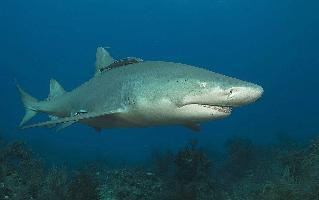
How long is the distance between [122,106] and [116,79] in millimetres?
760

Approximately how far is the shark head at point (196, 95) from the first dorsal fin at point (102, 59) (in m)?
2.44

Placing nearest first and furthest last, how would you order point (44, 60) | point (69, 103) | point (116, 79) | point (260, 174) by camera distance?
point (116, 79), point (69, 103), point (260, 174), point (44, 60)

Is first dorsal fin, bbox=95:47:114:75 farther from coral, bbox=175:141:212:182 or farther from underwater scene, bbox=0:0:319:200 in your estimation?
coral, bbox=175:141:212:182

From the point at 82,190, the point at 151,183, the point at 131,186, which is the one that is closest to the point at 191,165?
the point at 151,183

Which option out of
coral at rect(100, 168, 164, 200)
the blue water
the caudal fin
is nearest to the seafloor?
coral at rect(100, 168, 164, 200)

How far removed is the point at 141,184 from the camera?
31.9 ft

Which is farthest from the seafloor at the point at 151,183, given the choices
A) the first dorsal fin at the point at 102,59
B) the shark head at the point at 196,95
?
the shark head at the point at 196,95

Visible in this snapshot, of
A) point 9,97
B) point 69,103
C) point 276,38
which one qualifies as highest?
point 276,38

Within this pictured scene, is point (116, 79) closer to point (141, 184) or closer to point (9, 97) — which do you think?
point (141, 184)

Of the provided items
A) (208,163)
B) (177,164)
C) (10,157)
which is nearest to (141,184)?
(177,164)

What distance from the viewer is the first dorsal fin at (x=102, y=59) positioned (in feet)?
25.9

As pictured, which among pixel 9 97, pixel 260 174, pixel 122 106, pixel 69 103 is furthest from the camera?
pixel 9 97

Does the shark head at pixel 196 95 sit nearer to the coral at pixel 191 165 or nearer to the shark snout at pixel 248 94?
the shark snout at pixel 248 94

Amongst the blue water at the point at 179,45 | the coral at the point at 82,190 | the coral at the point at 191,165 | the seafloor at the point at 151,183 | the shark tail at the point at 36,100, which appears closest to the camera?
the seafloor at the point at 151,183
